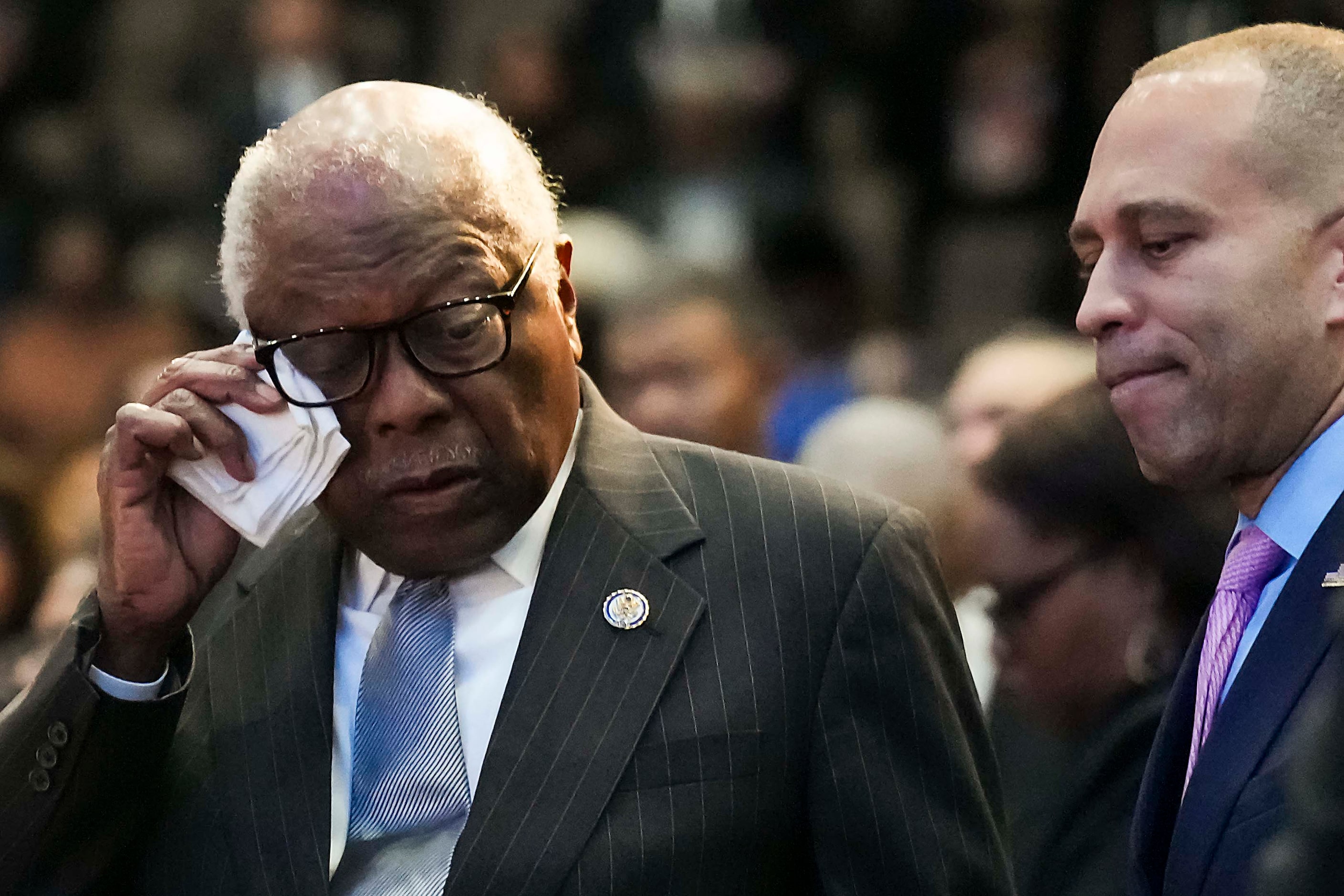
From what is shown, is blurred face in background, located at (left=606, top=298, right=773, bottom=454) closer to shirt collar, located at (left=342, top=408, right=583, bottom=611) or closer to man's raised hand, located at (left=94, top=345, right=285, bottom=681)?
shirt collar, located at (left=342, top=408, right=583, bottom=611)

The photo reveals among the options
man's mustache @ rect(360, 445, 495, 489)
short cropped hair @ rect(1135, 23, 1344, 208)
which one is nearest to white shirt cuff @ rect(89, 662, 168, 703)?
man's mustache @ rect(360, 445, 495, 489)

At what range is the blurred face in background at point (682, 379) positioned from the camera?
4.23 meters

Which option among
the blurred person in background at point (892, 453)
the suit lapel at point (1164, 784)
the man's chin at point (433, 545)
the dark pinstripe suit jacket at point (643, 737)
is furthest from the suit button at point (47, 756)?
the blurred person in background at point (892, 453)

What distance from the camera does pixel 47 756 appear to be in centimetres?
217

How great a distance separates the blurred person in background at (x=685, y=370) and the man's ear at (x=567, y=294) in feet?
5.78

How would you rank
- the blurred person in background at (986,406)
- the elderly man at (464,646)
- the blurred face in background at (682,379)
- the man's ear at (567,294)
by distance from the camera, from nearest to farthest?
1. the elderly man at (464,646)
2. the man's ear at (567,294)
3. the blurred person in background at (986,406)
4. the blurred face in background at (682,379)

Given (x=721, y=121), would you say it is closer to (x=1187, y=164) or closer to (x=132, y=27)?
(x=132, y=27)

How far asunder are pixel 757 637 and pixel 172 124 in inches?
189

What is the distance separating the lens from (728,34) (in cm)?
603

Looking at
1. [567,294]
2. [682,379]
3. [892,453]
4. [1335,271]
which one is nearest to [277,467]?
[567,294]

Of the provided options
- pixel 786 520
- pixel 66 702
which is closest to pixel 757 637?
pixel 786 520

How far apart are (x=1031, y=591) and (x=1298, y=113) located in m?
1.40

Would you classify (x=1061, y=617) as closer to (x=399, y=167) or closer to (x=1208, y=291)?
(x=1208, y=291)

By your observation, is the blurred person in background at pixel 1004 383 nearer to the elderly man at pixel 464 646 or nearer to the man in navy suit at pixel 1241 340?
the elderly man at pixel 464 646
